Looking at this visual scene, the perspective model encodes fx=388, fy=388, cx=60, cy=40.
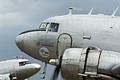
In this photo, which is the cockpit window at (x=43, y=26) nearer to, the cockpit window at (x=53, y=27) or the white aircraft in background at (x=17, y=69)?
the cockpit window at (x=53, y=27)

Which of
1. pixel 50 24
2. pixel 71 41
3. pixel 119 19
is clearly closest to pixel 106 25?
pixel 119 19

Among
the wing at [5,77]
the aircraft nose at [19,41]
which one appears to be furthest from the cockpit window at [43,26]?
the wing at [5,77]

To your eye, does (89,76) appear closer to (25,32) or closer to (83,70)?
(83,70)

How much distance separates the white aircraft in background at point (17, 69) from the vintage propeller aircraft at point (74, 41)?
26649 millimetres

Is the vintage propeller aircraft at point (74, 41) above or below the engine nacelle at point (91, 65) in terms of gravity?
above

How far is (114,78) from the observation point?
13.2 m

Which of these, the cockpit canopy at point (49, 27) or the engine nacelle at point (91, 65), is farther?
the cockpit canopy at point (49, 27)

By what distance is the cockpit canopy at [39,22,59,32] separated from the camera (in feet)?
65.0

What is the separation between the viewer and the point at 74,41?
61.2ft

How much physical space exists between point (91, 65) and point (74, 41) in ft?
17.3

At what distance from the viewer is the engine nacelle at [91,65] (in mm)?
13258

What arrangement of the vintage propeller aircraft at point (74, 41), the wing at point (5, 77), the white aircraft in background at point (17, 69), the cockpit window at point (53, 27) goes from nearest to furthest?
the vintage propeller aircraft at point (74, 41), the cockpit window at point (53, 27), the white aircraft in background at point (17, 69), the wing at point (5, 77)

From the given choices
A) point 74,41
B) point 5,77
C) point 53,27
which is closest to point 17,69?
point 5,77

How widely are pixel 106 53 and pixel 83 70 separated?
1.03 m
